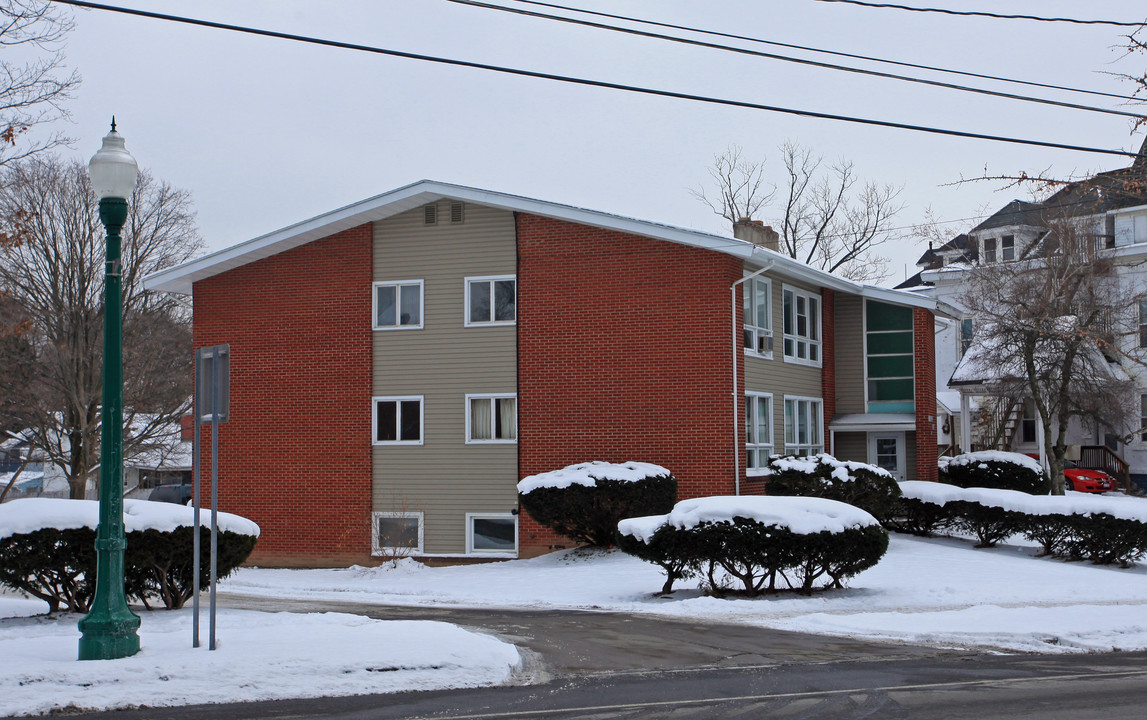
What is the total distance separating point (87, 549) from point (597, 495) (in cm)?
1015

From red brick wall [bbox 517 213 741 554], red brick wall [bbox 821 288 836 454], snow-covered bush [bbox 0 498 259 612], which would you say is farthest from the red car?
snow-covered bush [bbox 0 498 259 612]

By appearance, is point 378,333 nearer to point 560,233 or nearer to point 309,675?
point 560,233

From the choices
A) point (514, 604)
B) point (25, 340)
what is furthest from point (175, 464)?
point (514, 604)

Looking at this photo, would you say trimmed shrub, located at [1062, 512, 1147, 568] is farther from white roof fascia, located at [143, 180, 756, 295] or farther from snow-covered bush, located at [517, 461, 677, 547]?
white roof fascia, located at [143, 180, 756, 295]

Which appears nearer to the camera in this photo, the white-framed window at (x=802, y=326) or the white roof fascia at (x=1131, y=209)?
the white-framed window at (x=802, y=326)

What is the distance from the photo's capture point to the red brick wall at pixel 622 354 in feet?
74.5

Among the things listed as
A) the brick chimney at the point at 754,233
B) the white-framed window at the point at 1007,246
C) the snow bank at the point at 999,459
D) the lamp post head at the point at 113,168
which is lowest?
the snow bank at the point at 999,459

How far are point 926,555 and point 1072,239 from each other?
17410 millimetres

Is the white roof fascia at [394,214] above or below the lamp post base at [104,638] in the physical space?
above

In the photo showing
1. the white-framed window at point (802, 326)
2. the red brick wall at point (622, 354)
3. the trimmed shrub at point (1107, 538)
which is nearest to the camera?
the trimmed shrub at point (1107, 538)

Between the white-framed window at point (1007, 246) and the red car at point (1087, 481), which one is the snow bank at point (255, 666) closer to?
the red car at point (1087, 481)

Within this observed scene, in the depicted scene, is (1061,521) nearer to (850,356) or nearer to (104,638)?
(850,356)

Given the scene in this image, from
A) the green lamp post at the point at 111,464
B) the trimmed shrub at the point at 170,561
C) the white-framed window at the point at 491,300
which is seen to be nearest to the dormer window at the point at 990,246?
the white-framed window at the point at 491,300

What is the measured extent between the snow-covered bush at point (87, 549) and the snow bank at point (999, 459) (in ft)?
70.9
